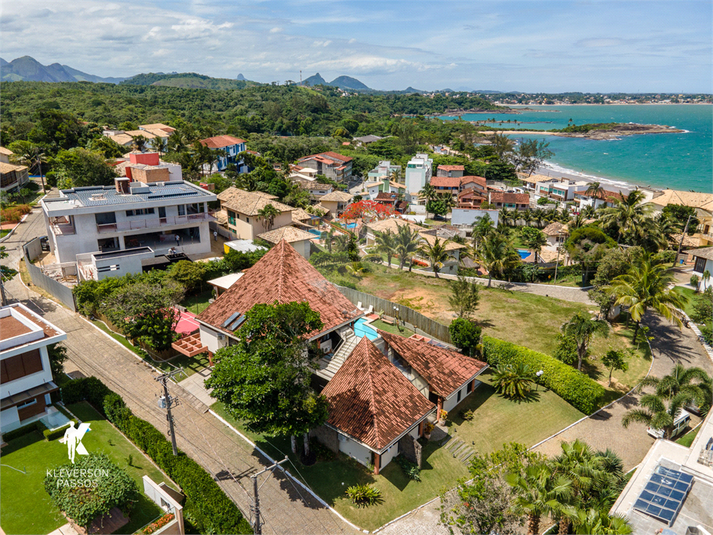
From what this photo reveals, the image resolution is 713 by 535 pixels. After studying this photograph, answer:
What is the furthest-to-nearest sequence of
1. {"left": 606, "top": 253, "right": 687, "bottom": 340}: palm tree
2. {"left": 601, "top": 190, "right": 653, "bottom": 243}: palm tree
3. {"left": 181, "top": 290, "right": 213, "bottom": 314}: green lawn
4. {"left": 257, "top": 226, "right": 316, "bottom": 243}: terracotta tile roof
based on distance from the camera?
{"left": 257, "top": 226, "right": 316, "bottom": 243}: terracotta tile roof < {"left": 601, "top": 190, "right": 653, "bottom": 243}: palm tree < {"left": 181, "top": 290, "right": 213, "bottom": 314}: green lawn < {"left": 606, "top": 253, "right": 687, "bottom": 340}: palm tree

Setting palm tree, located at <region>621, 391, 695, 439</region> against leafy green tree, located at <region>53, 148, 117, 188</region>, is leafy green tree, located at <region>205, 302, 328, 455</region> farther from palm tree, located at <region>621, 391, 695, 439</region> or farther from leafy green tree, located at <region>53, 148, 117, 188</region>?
leafy green tree, located at <region>53, 148, 117, 188</region>

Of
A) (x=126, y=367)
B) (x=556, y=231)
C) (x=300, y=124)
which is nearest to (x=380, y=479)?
(x=126, y=367)

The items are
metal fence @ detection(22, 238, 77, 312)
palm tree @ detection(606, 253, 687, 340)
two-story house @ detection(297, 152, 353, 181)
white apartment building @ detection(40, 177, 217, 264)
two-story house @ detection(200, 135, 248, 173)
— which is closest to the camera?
palm tree @ detection(606, 253, 687, 340)

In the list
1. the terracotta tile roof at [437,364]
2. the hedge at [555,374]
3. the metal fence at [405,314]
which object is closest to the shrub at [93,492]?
the terracotta tile roof at [437,364]

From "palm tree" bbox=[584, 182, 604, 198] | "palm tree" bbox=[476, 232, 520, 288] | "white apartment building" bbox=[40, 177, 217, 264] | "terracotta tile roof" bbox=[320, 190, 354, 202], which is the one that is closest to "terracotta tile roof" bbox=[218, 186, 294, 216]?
"white apartment building" bbox=[40, 177, 217, 264]

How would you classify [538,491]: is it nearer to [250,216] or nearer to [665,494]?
[665,494]

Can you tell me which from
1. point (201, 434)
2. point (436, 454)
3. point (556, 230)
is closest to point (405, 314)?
point (436, 454)

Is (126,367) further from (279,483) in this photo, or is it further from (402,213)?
(402,213)
